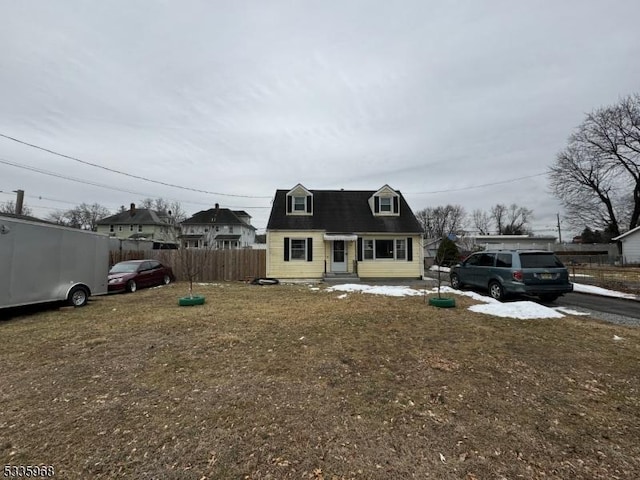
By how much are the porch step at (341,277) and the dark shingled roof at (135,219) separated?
4003 centimetres

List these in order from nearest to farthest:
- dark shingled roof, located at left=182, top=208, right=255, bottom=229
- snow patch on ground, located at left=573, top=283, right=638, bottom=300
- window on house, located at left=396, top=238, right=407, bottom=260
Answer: snow patch on ground, located at left=573, top=283, right=638, bottom=300, window on house, located at left=396, top=238, right=407, bottom=260, dark shingled roof, located at left=182, top=208, right=255, bottom=229

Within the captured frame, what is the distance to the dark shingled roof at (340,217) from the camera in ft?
59.5

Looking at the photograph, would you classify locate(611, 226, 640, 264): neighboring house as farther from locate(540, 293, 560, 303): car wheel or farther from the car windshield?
the car windshield

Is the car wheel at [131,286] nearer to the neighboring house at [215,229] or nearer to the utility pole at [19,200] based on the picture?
the utility pole at [19,200]

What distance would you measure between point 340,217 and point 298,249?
335cm

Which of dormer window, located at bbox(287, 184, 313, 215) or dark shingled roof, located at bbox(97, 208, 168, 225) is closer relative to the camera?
dormer window, located at bbox(287, 184, 313, 215)

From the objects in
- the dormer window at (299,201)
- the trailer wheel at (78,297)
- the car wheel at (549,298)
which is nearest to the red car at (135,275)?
the trailer wheel at (78,297)

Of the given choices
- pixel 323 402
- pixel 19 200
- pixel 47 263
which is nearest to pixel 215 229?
pixel 19 200

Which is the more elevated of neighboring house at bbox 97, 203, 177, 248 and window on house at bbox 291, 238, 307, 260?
neighboring house at bbox 97, 203, 177, 248

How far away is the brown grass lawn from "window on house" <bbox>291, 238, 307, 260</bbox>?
11230 mm

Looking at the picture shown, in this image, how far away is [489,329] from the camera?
624cm

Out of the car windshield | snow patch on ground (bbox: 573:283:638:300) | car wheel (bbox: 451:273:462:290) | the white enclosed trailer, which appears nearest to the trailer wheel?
the white enclosed trailer

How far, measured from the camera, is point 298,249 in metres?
17.7

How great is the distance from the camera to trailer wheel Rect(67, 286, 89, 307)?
9423 mm
